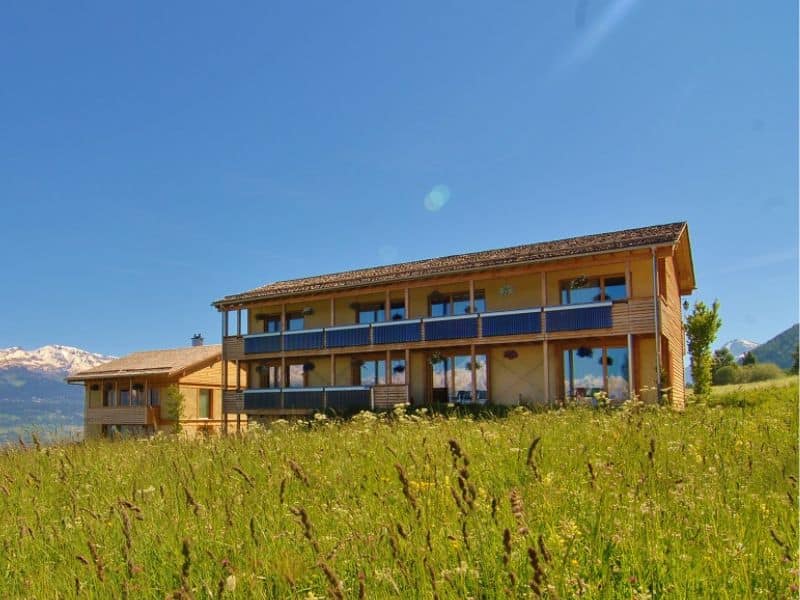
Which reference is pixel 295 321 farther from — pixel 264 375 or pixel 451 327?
pixel 451 327

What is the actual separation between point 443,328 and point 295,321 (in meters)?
9.18

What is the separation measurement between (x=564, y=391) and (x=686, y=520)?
19973 millimetres

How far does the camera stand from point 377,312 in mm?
28484

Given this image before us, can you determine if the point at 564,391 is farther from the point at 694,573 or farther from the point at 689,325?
the point at 694,573

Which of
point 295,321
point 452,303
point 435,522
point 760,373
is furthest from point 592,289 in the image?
point 760,373

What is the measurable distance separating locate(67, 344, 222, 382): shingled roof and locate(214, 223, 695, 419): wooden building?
26.0 feet

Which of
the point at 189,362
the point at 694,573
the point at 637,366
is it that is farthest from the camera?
the point at 189,362

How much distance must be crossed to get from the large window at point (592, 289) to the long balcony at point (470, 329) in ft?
3.74

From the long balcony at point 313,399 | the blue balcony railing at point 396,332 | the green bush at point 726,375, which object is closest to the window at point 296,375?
the long balcony at point 313,399

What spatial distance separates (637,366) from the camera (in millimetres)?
22078

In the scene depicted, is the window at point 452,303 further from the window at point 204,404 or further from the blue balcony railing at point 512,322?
the window at point 204,404

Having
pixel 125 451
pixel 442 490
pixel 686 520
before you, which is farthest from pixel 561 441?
pixel 125 451

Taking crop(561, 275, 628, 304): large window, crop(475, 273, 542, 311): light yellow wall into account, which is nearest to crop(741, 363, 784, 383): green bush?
crop(561, 275, 628, 304): large window

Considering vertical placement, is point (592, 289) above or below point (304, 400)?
above
